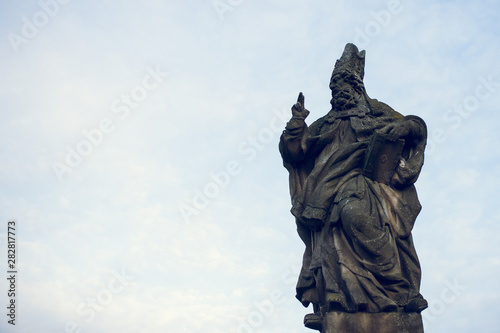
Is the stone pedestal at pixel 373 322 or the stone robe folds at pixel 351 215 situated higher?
the stone robe folds at pixel 351 215

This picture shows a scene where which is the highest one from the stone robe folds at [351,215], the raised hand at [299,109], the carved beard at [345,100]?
the carved beard at [345,100]

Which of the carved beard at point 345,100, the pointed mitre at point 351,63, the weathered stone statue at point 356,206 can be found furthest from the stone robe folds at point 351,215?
the pointed mitre at point 351,63

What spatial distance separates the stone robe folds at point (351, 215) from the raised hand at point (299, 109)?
8cm

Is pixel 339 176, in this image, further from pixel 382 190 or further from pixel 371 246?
pixel 371 246

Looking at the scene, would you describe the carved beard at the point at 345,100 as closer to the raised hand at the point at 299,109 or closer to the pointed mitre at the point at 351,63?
the pointed mitre at the point at 351,63

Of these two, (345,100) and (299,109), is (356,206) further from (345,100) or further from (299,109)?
(345,100)

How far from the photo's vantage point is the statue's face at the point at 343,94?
10312 millimetres

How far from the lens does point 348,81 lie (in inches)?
409

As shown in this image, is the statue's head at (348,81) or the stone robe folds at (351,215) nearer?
the stone robe folds at (351,215)

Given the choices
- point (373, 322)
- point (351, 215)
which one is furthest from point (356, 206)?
point (373, 322)

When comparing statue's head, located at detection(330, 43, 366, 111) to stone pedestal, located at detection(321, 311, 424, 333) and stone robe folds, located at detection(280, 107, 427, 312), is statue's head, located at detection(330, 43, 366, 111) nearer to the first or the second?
stone robe folds, located at detection(280, 107, 427, 312)

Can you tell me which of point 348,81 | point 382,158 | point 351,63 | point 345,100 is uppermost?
point 351,63

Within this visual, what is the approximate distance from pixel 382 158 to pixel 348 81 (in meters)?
1.69

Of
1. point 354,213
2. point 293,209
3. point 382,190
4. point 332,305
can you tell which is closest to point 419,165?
point 382,190
